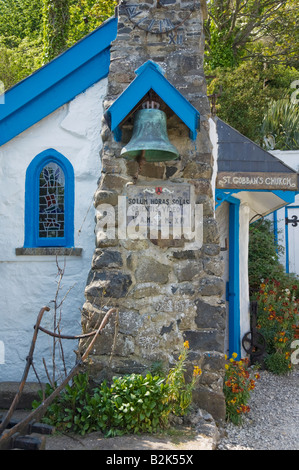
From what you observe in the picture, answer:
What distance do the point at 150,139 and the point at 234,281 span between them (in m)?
3.59

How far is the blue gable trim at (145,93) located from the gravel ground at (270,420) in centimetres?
291

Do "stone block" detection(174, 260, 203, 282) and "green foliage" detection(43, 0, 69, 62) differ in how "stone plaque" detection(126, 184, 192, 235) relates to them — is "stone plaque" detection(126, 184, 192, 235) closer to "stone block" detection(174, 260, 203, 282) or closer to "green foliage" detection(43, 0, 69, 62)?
"stone block" detection(174, 260, 203, 282)

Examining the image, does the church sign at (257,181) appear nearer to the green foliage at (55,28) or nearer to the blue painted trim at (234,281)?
the blue painted trim at (234,281)

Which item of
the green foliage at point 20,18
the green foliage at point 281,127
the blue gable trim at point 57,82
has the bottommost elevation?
the blue gable trim at point 57,82

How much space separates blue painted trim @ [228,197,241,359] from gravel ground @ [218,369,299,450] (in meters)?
0.62

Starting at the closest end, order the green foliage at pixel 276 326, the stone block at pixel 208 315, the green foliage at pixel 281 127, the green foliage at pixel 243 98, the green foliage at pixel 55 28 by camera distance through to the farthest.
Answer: the stone block at pixel 208 315, the green foliage at pixel 276 326, the green foliage at pixel 55 28, the green foliage at pixel 281 127, the green foliage at pixel 243 98

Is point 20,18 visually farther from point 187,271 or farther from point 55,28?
point 187,271

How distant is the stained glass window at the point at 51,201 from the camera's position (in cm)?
599

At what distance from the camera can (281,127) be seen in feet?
45.9

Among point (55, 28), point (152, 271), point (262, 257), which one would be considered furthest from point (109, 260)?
point (55, 28)

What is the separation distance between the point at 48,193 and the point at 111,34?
188 centimetres

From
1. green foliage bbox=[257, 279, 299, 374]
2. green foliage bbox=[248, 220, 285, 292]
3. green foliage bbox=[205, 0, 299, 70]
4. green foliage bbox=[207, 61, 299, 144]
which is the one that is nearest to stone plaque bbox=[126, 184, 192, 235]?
green foliage bbox=[257, 279, 299, 374]

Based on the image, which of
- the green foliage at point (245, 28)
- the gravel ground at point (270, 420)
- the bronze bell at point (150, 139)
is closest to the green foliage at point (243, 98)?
the green foliage at point (245, 28)
